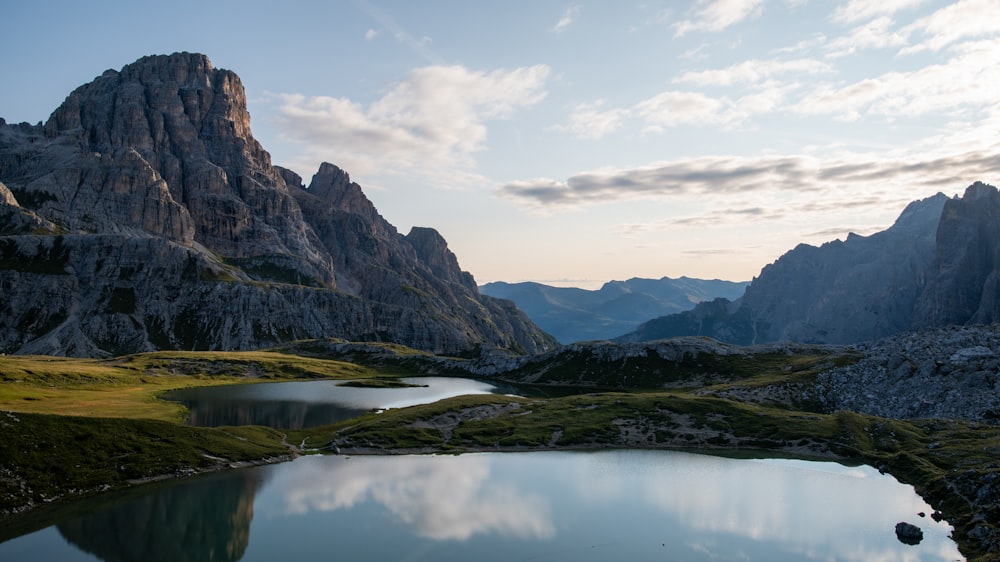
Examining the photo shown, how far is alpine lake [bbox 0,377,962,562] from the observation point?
5297cm

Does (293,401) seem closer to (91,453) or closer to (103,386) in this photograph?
(103,386)

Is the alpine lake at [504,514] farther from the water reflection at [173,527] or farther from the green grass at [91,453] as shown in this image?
the green grass at [91,453]

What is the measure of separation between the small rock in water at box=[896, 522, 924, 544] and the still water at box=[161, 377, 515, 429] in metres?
91.3

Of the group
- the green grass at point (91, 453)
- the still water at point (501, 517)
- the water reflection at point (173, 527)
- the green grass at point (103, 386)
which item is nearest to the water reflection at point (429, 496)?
the still water at point (501, 517)

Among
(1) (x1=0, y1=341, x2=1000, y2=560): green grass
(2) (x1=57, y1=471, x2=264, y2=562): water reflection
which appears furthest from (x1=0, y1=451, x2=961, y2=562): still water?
(1) (x1=0, y1=341, x2=1000, y2=560): green grass

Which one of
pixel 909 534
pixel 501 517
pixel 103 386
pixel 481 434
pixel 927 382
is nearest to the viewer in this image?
pixel 909 534

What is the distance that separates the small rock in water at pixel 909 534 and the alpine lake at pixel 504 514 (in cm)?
113

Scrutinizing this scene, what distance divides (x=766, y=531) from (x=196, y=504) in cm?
5762

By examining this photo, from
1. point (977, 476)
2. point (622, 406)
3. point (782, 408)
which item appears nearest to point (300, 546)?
point (977, 476)

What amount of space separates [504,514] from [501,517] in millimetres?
990

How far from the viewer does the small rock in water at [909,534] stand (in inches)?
2210

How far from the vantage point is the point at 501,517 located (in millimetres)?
62094

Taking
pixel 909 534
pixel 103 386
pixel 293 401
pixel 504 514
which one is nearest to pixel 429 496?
pixel 504 514

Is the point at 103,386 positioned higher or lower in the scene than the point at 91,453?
higher
